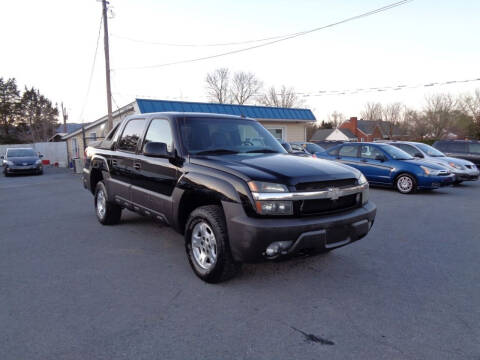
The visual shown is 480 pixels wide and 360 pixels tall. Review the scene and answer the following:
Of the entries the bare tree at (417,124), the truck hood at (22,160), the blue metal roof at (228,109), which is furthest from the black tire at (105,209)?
the bare tree at (417,124)

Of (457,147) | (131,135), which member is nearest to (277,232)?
(131,135)

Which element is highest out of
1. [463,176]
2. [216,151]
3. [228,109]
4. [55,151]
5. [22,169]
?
[228,109]

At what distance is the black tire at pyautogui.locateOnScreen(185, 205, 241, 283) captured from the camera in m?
3.41

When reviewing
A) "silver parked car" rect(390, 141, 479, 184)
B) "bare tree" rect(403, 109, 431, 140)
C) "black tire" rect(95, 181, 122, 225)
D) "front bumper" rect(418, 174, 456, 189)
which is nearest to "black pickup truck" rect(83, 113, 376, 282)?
"black tire" rect(95, 181, 122, 225)

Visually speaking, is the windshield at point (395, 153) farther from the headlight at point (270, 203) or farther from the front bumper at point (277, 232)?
the headlight at point (270, 203)

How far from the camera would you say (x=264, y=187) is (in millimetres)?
3174

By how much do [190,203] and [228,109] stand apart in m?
16.7

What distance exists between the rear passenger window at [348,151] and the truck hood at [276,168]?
780 cm

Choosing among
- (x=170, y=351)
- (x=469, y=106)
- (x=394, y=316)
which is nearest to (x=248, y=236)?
(x=170, y=351)

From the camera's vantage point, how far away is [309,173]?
340 cm

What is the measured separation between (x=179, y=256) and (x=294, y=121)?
19.7 metres

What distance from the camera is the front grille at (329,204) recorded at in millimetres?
3300

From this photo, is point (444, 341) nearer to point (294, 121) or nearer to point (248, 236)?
point (248, 236)

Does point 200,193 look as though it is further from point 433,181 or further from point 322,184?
point 433,181
